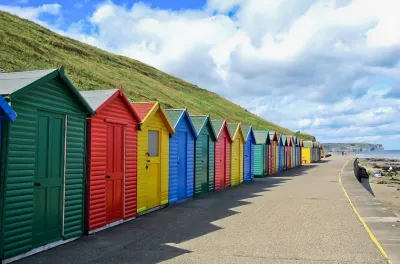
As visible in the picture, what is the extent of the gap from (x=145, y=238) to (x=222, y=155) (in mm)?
12516

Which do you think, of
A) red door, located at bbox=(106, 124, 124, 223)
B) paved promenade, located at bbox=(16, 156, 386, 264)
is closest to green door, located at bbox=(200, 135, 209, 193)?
paved promenade, located at bbox=(16, 156, 386, 264)

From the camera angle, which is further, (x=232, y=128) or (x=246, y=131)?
(x=246, y=131)

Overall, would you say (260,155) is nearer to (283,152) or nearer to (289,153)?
(283,152)

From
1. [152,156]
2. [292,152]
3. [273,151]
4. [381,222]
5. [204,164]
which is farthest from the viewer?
[292,152]

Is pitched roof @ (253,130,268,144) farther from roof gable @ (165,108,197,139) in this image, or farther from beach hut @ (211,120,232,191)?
roof gable @ (165,108,197,139)

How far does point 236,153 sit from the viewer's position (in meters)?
24.8

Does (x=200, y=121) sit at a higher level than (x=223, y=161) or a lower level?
higher

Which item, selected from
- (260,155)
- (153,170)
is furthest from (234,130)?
(153,170)

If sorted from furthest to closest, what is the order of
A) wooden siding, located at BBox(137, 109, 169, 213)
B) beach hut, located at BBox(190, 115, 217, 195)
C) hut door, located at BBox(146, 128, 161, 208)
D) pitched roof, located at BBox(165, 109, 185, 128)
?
beach hut, located at BBox(190, 115, 217, 195)
pitched roof, located at BBox(165, 109, 185, 128)
hut door, located at BBox(146, 128, 161, 208)
wooden siding, located at BBox(137, 109, 169, 213)

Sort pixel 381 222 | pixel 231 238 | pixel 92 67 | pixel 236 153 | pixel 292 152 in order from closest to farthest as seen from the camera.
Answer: pixel 231 238, pixel 381 222, pixel 236 153, pixel 292 152, pixel 92 67

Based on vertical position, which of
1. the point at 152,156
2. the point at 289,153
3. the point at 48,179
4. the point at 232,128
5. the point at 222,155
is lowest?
the point at 48,179

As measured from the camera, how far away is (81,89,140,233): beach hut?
34.1 feet

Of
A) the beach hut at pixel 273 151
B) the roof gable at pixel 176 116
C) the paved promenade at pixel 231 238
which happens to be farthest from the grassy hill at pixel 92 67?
the paved promenade at pixel 231 238

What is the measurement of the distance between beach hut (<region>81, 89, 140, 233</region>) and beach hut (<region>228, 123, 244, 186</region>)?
11777 mm
